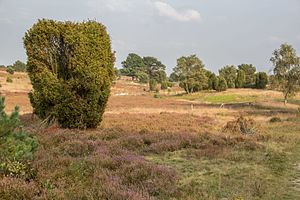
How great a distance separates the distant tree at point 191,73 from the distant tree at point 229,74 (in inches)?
352

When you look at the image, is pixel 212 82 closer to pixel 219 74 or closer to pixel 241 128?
pixel 219 74

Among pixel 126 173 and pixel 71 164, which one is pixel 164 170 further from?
pixel 71 164

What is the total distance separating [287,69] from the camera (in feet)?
148

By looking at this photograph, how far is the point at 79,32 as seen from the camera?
67.6 ft

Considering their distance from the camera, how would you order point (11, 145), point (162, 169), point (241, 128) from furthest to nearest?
point (241, 128)
point (162, 169)
point (11, 145)

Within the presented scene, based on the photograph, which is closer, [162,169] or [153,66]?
[162,169]

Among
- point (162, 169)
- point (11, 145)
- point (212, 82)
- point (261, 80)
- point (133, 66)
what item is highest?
point (133, 66)

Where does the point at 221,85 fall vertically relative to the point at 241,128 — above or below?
above

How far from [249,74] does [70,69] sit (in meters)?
112

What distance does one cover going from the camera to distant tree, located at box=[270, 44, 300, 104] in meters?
44.2

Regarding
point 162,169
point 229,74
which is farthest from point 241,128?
point 229,74

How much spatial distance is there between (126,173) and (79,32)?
41.6ft

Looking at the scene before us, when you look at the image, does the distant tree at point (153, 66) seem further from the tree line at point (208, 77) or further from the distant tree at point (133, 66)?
the tree line at point (208, 77)

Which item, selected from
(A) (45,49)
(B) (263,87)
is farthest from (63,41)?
(B) (263,87)
